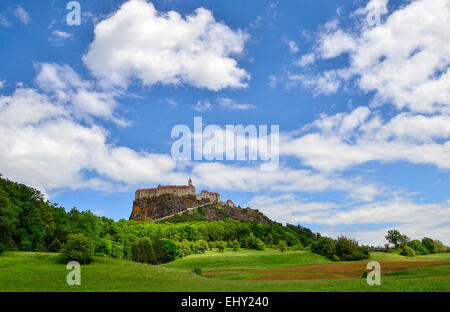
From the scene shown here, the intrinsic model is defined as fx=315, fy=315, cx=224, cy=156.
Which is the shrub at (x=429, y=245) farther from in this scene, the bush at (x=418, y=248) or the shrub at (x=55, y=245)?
the shrub at (x=55, y=245)

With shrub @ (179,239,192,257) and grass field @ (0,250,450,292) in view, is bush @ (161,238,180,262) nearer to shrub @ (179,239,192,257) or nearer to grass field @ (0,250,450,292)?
shrub @ (179,239,192,257)

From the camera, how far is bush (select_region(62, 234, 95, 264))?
44.7 m

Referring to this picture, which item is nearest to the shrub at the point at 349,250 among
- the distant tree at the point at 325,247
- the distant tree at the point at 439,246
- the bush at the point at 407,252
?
the distant tree at the point at 325,247

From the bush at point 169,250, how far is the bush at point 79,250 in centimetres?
5789

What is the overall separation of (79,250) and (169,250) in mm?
59029

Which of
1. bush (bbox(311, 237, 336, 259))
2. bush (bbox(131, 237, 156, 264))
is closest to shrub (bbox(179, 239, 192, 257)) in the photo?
bush (bbox(131, 237, 156, 264))

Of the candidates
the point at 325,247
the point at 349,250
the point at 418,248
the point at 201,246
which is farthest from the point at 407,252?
the point at 201,246

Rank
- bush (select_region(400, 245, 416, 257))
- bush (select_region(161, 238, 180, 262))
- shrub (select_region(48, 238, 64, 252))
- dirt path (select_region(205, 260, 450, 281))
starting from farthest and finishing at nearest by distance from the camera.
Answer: bush (select_region(400, 245, 416, 257))
bush (select_region(161, 238, 180, 262))
shrub (select_region(48, 238, 64, 252))
dirt path (select_region(205, 260, 450, 281))

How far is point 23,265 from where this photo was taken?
4291 cm

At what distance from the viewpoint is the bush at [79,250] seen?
147 ft

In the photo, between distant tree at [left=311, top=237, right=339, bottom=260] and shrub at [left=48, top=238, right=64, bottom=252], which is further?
distant tree at [left=311, top=237, right=339, bottom=260]

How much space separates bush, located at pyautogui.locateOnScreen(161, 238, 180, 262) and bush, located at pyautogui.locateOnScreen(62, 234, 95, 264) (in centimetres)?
5789

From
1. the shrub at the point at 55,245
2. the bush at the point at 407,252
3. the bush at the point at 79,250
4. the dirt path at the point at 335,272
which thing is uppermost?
the bush at the point at 79,250
